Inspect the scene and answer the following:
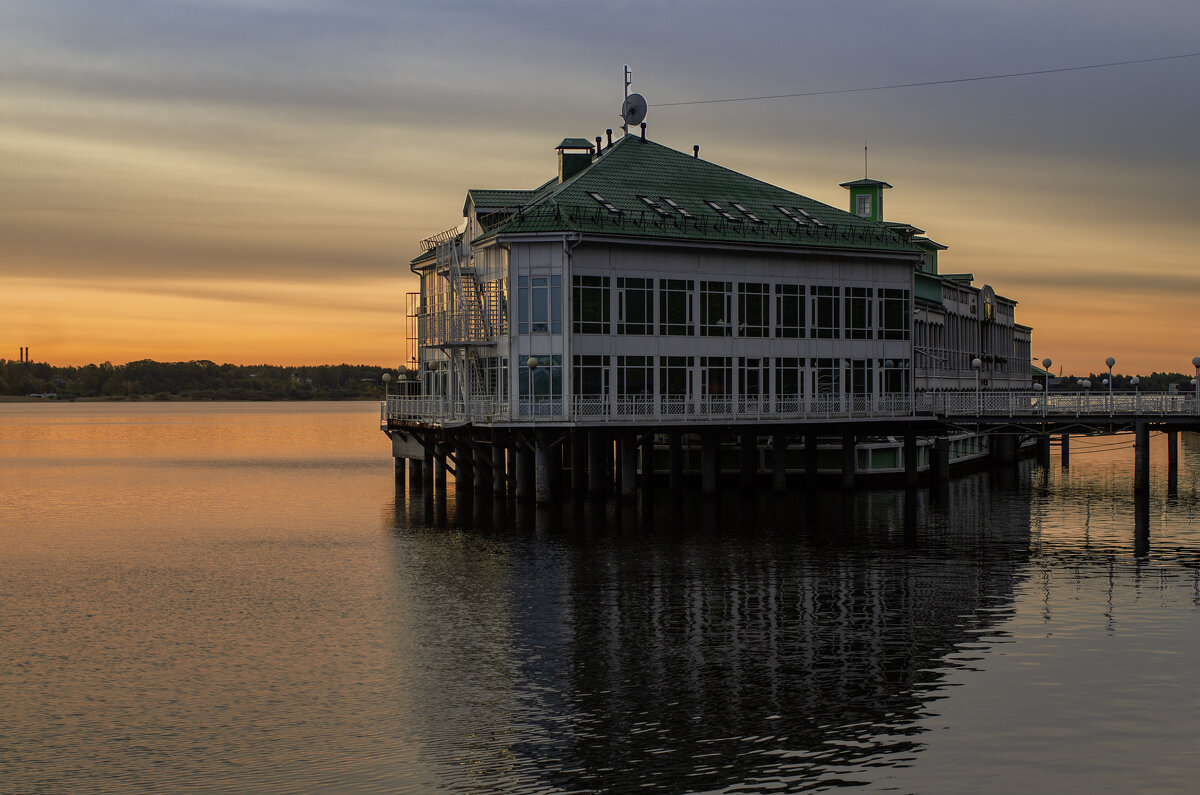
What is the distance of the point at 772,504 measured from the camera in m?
59.8

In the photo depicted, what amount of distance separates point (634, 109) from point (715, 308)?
12708 mm

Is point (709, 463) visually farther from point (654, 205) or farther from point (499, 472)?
point (654, 205)

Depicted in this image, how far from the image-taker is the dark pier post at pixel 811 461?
65.4 m

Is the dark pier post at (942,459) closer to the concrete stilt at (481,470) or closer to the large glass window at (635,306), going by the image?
the large glass window at (635,306)

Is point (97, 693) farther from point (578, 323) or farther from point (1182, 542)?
point (1182, 542)

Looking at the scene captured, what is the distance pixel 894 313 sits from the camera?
215ft

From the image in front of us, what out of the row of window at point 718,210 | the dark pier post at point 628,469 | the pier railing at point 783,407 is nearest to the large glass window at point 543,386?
the pier railing at point 783,407

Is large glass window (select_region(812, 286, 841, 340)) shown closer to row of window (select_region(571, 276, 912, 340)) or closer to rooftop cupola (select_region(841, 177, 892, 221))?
row of window (select_region(571, 276, 912, 340))

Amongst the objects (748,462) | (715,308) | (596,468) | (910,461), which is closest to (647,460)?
(748,462)

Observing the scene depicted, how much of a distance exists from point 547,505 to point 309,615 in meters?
22.7

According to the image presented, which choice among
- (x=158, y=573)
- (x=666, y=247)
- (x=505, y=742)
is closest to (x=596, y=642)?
(x=505, y=742)

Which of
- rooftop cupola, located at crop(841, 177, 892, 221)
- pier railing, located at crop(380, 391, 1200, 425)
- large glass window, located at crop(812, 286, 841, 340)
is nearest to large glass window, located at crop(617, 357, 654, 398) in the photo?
pier railing, located at crop(380, 391, 1200, 425)

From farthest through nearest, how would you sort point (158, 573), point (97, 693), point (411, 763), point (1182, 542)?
1. point (1182, 542)
2. point (158, 573)
3. point (97, 693)
4. point (411, 763)

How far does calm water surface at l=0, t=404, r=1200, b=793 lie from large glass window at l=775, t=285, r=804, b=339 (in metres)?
9.06
